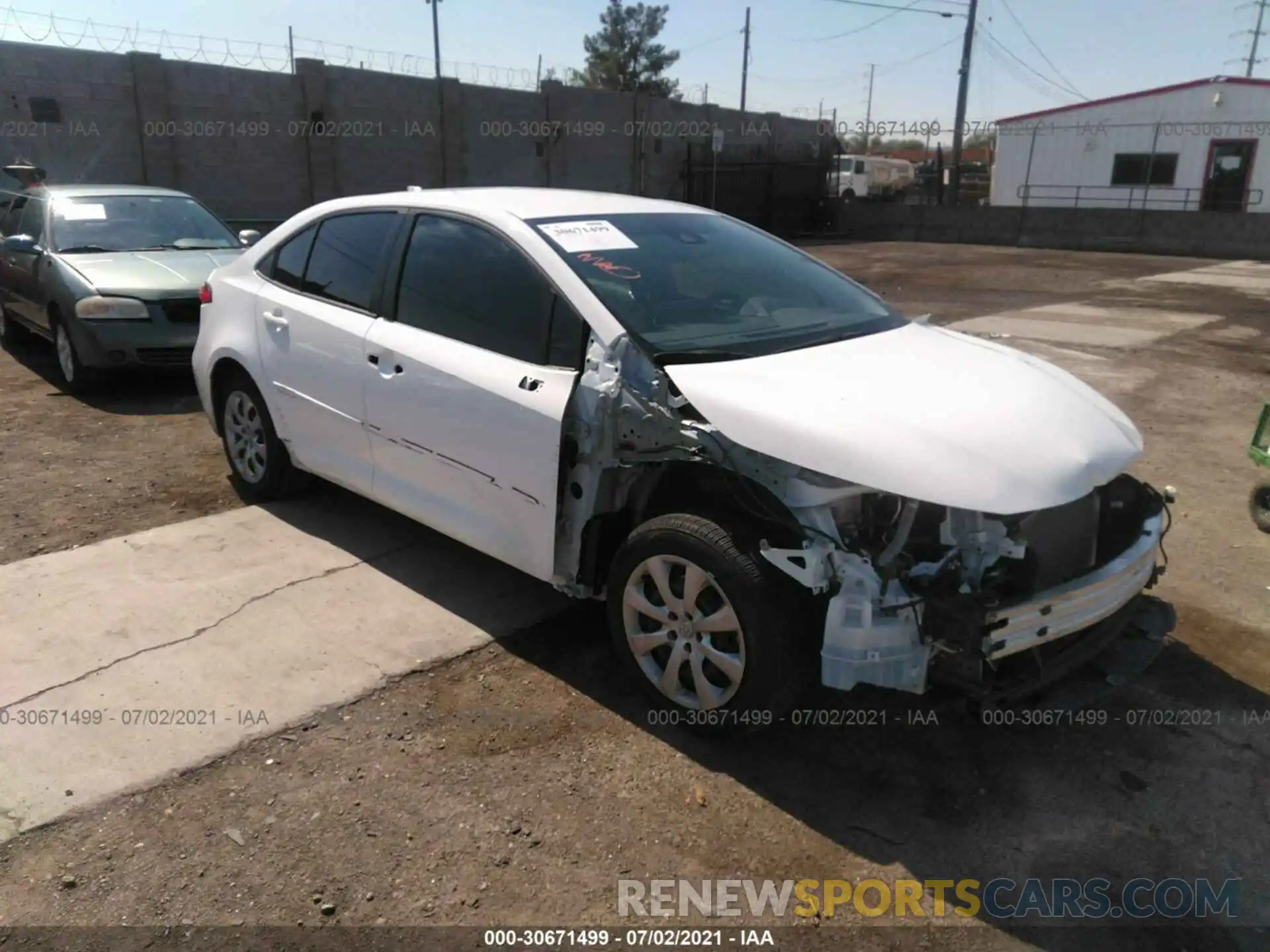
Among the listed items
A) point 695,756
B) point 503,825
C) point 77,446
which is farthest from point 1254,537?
point 77,446

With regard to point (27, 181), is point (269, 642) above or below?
below

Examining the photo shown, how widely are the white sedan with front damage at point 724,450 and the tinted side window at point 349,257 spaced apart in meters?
0.02

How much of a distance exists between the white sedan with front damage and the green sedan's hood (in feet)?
12.0

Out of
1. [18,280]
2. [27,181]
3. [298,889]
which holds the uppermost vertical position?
[27,181]

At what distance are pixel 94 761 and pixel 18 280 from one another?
7.03 meters

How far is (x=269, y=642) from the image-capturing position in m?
3.88

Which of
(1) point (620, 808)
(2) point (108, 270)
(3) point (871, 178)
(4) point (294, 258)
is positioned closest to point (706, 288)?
(1) point (620, 808)

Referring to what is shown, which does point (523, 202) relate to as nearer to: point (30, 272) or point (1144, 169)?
point (30, 272)

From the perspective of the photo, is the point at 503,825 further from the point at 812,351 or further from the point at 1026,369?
the point at 1026,369

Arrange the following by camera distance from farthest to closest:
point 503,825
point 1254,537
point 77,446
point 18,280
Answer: point 18,280 → point 77,446 → point 1254,537 → point 503,825

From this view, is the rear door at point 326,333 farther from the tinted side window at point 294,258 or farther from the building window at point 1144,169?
the building window at point 1144,169

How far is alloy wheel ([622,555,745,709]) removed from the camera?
312 centimetres

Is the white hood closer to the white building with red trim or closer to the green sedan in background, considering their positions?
the green sedan in background

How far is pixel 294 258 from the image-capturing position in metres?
4.88
